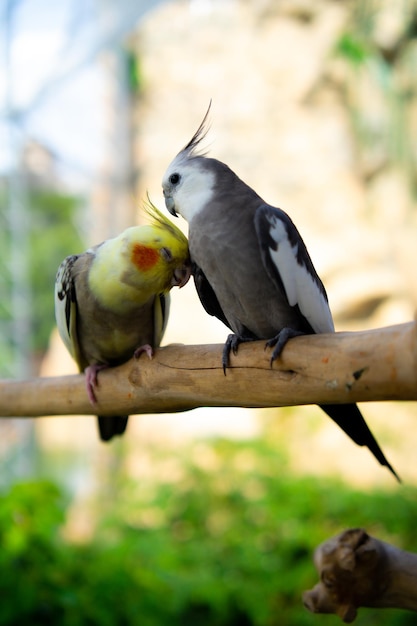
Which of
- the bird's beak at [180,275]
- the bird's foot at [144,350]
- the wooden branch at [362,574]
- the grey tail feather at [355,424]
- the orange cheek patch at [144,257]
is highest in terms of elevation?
the orange cheek patch at [144,257]

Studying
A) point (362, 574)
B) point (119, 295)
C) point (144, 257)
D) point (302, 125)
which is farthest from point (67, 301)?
point (302, 125)

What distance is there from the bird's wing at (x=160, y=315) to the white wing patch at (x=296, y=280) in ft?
1.07

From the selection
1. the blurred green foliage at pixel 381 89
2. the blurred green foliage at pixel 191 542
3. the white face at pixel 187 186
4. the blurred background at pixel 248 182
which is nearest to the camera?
the white face at pixel 187 186

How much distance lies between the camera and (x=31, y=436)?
134 inches

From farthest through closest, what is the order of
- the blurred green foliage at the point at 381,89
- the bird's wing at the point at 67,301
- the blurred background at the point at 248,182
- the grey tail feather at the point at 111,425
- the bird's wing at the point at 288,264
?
the blurred green foliage at the point at 381,89, the blurred background at the point at 248,182, the grey tail feather at the point at 111,425, the bird's wing at the point at 67,301, the bird's wing at the point at 288,264

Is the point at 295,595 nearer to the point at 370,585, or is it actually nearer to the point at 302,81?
the point at 370,585

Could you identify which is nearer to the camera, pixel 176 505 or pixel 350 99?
pixel 176 505

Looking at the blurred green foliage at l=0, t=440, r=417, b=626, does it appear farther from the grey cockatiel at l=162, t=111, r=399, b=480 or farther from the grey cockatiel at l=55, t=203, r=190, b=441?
the grey cockatiel at l=162, t=111, r=399, b=480

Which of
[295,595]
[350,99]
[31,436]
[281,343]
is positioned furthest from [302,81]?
[281,343]

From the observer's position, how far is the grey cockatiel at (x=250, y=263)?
1.13 meters

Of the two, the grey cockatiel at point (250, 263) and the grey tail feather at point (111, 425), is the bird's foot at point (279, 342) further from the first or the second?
the grey tail feather at point (111, 425)

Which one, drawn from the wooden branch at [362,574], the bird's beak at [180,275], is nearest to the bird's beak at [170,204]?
the bird's beak at [180,275]

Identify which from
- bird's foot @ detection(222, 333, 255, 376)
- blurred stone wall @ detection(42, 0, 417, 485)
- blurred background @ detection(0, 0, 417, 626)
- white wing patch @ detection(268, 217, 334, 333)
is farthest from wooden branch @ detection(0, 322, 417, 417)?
blurred stone wall @ detection(42, 0, 417, 485)

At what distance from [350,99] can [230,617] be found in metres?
3.32
